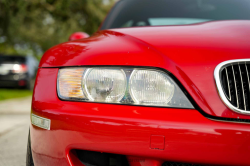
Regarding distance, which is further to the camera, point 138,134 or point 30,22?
point 30,22

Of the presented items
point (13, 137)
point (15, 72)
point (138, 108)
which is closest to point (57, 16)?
point (15, 72)

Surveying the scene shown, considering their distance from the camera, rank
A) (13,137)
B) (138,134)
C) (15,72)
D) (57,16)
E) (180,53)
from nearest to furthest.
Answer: (138,134) < (180,53) < (13,137) < (57,16) < (15,72)

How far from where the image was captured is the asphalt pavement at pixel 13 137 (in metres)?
2.41

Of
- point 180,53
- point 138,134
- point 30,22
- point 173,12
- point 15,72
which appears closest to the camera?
point 138,134

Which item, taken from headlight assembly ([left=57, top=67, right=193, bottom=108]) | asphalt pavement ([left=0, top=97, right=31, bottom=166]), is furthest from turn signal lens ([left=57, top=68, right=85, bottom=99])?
asphalt pavement ([left=0, top=97, right=31, bottom=166])

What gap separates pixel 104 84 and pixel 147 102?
0.71 feet

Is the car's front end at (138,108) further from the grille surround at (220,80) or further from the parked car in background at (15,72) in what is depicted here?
the parked car in background at (15,72)

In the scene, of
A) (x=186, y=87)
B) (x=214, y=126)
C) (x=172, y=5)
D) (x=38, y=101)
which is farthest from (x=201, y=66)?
(x=172, y=5)

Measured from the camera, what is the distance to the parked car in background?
989 centimetres

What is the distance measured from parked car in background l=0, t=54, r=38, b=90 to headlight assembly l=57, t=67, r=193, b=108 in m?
9.47

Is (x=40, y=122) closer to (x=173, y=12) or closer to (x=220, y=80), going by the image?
(x=220, y=80)

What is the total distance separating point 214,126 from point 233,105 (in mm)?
147

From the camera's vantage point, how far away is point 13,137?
322cm

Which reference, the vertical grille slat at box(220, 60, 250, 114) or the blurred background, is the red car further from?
the blurred background
